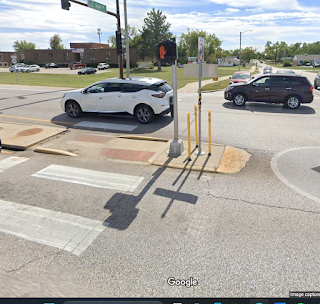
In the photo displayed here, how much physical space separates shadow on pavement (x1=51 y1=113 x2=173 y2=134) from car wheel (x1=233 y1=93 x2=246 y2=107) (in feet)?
14.2

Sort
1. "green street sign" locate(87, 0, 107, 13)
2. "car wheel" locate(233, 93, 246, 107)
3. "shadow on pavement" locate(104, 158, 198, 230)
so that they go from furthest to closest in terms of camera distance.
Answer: "green street sign" locate(87, 0, 107, 13) → "car wheel" locate(233, 93, 246, 107) → "shadow on pavement" locate(104, 158, 198, 230)

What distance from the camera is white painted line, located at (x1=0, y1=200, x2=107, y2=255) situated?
401 centimetres

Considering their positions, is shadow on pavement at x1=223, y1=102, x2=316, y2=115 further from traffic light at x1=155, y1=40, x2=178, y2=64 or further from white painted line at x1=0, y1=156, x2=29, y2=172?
white painted line at x1=0, y1=156, x2=29, y2=172

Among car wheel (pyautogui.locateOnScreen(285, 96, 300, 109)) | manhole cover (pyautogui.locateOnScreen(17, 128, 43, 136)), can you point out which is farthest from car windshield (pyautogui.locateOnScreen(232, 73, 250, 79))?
manhole cover (pyautogui.locateOnScreen(17, 128, 43, 136))

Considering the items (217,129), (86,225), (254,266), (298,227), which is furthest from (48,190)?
(217,129)

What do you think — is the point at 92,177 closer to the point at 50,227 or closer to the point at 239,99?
the point at 50,227

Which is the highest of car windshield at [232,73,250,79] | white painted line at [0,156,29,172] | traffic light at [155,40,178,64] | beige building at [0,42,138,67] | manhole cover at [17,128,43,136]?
beige building at [0,42,138,67]

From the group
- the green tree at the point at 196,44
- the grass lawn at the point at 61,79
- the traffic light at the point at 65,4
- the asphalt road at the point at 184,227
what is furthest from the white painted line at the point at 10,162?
the green tree at the point at 196,44

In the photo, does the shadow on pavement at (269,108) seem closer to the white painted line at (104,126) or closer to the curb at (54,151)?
the white painted line at (104,126)

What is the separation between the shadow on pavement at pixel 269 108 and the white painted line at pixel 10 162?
10.1 metres

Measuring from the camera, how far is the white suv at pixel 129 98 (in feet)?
34.2

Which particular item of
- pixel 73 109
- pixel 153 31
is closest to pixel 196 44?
pixel 153 31

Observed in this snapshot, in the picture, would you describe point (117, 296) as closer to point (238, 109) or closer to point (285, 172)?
point (285, 172)

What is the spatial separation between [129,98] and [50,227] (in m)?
7.16
